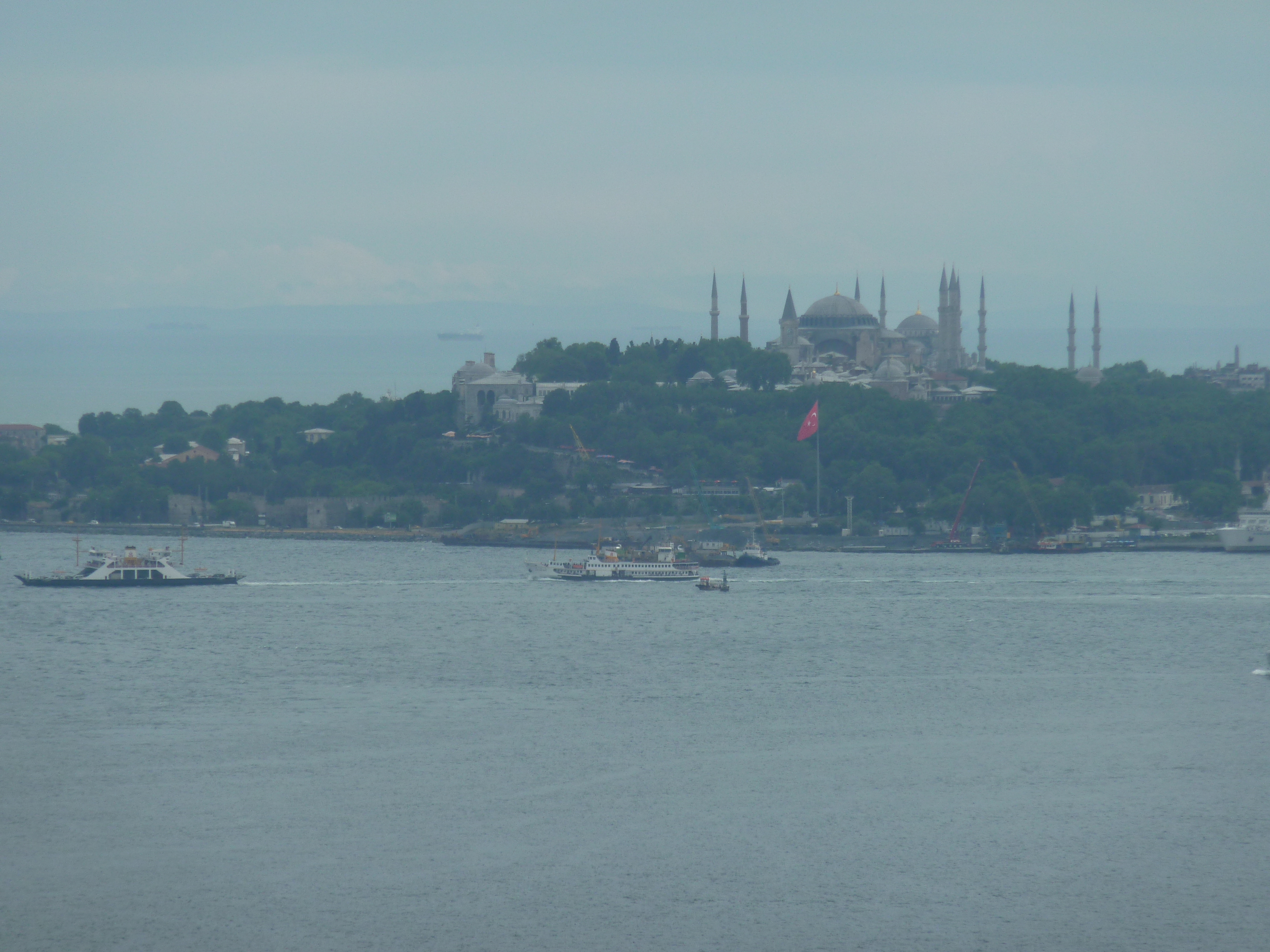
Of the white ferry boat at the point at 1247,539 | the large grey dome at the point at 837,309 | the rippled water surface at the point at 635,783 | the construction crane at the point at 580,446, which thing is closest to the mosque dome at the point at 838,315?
the large grey dome at the point at 837,309

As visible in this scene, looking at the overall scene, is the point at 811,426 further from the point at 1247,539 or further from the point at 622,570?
the point at 622,570

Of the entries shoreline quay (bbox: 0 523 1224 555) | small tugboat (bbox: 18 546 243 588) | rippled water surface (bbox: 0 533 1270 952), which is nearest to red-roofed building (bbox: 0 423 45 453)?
shoreline quay (bbox: 0 523 1224 555)

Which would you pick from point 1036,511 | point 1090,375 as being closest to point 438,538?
point 1036,511

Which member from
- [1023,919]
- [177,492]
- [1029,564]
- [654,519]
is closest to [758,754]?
[1023,919]

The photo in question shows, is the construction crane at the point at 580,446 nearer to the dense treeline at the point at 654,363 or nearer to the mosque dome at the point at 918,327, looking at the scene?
the dense treeline at the point at 654,363

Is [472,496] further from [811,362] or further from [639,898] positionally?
[639,898]

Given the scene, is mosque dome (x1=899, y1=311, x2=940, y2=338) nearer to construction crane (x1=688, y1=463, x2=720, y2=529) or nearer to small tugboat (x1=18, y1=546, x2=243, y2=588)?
construction crane (x1=688, y1=463, x2=720, y2=529)
